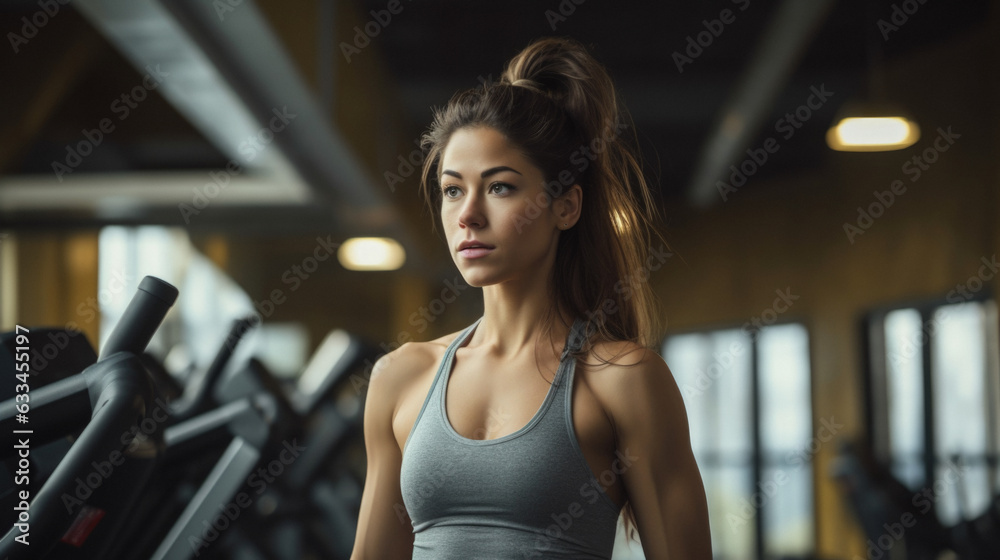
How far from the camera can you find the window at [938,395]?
16.1 ft

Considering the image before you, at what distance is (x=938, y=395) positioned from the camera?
5.29 meters

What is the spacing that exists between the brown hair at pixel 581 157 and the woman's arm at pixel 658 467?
70 mm

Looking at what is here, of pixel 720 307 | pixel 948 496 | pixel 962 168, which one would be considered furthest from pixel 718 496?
pixel 962 168

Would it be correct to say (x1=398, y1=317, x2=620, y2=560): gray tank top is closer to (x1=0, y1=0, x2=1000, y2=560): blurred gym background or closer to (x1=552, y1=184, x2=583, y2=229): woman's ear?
(x1=552, y1=184, x2=583, y2=229): woman's ear

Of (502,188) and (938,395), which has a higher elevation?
(938,395)

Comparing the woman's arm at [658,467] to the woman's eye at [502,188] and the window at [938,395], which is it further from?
the window at [938,395]

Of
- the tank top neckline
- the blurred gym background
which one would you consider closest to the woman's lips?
the tank top neckline

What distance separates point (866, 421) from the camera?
19.7 feet

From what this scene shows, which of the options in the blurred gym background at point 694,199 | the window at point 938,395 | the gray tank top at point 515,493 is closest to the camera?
the gray tank top at point 515,493

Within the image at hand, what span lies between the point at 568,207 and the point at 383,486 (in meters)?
0.38

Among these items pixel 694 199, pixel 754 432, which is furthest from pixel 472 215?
pixel 694 199

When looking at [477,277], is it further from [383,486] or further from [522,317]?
[383,486]

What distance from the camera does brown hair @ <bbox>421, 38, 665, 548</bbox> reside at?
101 centimetres

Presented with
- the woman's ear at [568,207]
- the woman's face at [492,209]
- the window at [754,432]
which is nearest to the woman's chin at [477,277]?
the woman's face at [492,209]
